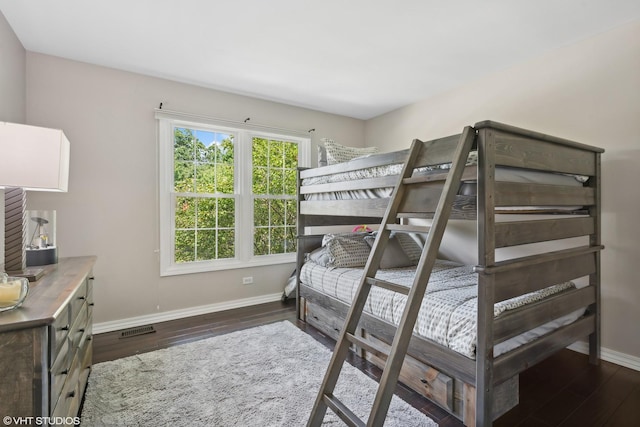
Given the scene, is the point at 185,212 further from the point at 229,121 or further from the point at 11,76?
the point at 11,76

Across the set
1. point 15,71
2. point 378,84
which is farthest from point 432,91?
point 15,71

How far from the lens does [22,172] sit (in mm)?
1560

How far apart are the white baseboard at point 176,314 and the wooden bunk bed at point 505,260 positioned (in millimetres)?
1722

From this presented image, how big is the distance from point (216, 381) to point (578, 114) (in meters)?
3.41

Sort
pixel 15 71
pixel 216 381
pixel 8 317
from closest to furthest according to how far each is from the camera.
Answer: pixel 8 317, pixel 216 381, pixel 15 71

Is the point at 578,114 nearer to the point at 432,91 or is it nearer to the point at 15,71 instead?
the point at 432,91

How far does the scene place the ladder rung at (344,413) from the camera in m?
1.37

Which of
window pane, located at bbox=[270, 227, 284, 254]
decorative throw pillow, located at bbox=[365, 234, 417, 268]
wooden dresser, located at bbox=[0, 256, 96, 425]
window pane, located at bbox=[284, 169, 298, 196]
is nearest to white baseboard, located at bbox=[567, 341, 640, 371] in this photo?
decorative throw pillow, located at bbox=[365, 234, 417, 268]

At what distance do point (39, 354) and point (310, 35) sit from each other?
8.15 ft

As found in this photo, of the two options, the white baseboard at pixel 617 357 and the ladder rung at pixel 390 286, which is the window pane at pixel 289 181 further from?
the white baseboard at pixel 617 357

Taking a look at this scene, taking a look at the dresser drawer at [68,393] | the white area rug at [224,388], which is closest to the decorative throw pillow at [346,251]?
the white area rug at [224,388]

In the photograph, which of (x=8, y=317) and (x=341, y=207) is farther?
(x=341, y=207)

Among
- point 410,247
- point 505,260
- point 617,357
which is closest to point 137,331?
point 410,247

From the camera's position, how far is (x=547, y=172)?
1.88 meters
